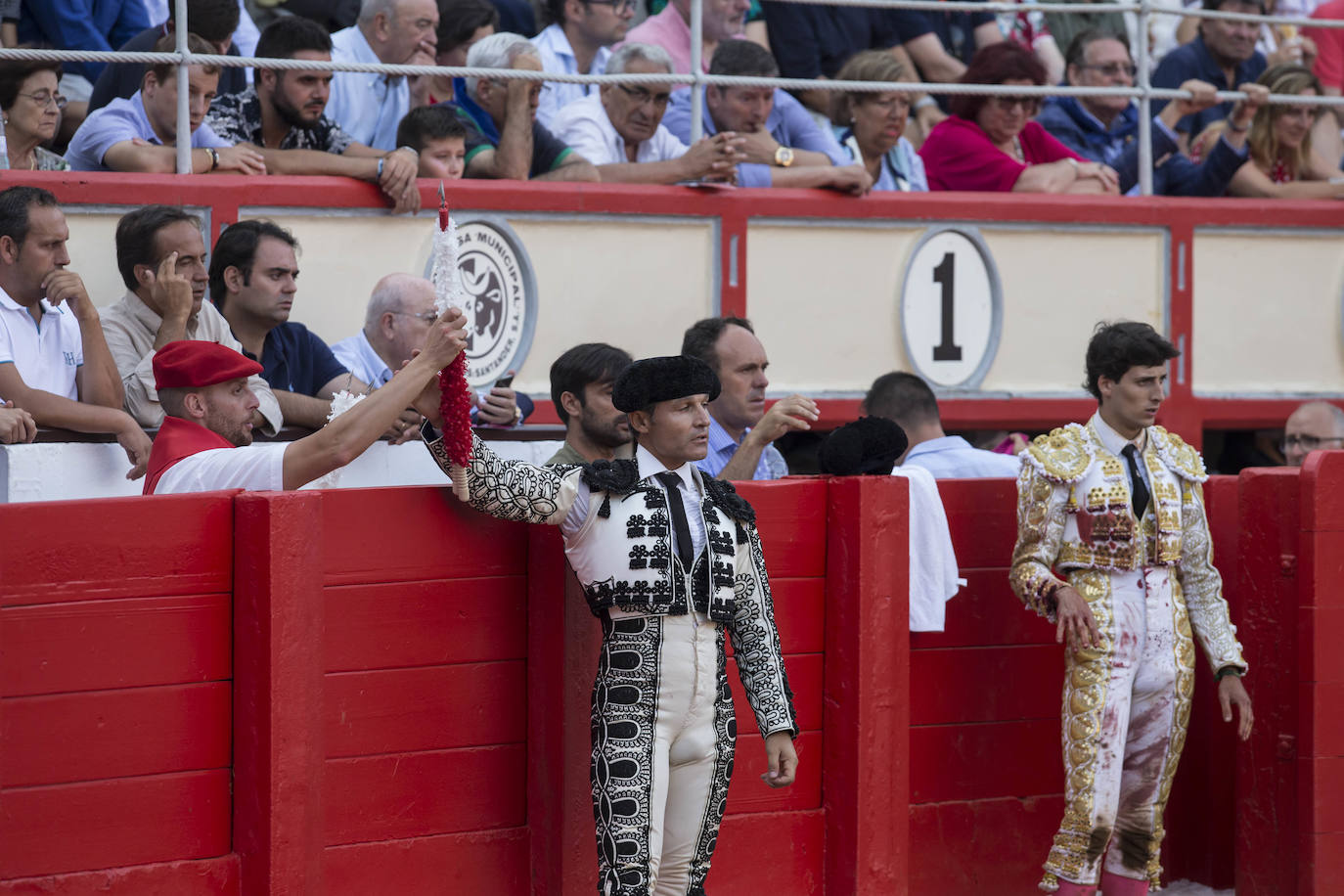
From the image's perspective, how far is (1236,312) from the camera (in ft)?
24.8

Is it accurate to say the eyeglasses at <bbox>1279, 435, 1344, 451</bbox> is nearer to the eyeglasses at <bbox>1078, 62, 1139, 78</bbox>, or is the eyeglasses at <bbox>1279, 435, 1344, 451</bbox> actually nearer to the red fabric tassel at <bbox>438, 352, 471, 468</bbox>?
the eyeglasses at <bbox>1078, 62, 1139, 78</bbox>

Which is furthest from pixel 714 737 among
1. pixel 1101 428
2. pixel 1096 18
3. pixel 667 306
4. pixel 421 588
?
pixel 1096 18

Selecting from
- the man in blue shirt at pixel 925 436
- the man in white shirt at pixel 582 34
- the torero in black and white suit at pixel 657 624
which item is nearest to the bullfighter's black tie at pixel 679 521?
the torero in black and white suit at pixel 657 624

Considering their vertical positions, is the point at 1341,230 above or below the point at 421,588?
above

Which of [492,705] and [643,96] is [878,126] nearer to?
[643,96]

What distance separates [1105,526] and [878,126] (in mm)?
2864

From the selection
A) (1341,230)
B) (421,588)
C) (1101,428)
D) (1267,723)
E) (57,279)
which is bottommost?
(1267,723)

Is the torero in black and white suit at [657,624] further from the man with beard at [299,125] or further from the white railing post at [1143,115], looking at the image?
the white railing post at [1143,115]

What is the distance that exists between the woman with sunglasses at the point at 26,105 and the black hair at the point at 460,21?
1.67 metres

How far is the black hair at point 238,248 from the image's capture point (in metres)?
5.01

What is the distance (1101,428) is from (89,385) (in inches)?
103

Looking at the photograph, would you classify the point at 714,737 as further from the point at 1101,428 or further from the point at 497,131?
the point at 497,131

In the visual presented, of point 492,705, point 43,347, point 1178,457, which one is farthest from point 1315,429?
point 43,347

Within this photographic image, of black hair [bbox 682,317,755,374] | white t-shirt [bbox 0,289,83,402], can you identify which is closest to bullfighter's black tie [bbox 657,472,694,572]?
black hair [bbox 682,317,755,374]
